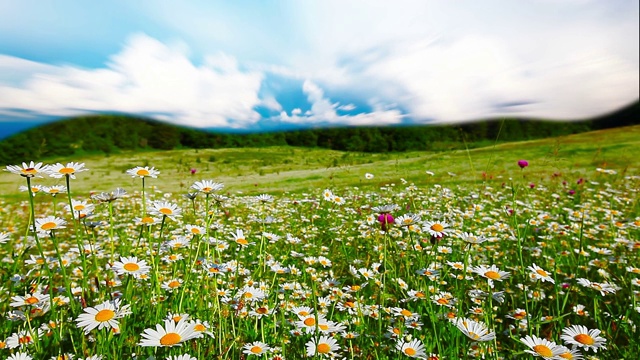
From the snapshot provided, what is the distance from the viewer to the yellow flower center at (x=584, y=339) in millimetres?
1976

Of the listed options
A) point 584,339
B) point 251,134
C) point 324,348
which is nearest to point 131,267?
point 324,348

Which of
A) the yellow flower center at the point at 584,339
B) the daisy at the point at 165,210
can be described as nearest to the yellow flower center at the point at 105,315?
the daisy at the point at 165,210

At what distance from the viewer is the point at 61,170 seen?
205cm

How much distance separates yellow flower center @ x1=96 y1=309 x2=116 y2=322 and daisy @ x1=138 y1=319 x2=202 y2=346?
7.1 inches

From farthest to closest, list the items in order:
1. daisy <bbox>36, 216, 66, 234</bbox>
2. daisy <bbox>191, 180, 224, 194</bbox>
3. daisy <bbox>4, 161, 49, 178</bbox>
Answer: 1. daisy <bbox>191, 180, 224, 194</bbox>
2. daisy <bbox>36, 216, 66, 234</bbox>
3. daisy <bbox>4, 161, 49, 178</bbox>

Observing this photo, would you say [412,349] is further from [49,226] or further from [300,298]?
[49,226]

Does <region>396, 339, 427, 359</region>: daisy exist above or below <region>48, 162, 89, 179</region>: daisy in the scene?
below

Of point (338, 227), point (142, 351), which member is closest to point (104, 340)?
point (142, 351)

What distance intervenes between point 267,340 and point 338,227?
13.2ft

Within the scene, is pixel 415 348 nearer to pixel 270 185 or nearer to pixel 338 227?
pixel 338 227

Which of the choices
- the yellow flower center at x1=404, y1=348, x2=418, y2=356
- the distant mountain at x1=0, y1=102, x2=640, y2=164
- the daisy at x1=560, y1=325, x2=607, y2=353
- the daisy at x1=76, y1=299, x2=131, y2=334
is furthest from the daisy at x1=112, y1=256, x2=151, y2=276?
the distant mountain at x1=0, y1=102, x2=640, y2=164

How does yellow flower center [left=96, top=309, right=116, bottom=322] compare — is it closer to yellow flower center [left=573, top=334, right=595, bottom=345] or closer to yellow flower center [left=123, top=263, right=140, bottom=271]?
yellow flower center [left=123, top=263, right=140, bottom=271]

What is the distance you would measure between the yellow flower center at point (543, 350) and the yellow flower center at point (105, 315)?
1.94m

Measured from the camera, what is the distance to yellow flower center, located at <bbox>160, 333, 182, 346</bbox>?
1.47 metres
